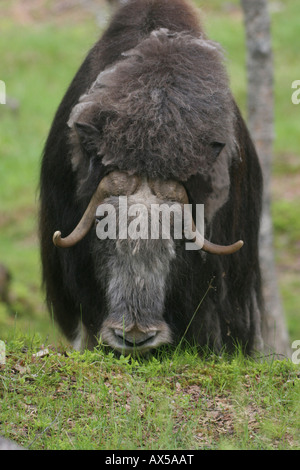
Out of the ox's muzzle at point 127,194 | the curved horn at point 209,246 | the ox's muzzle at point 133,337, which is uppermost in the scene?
the ox's muzzle at point 127,194

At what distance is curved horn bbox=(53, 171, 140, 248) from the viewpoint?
3.73 m

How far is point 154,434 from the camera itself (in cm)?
291

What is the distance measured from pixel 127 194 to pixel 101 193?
0.14 m

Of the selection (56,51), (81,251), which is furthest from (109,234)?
(56,51)

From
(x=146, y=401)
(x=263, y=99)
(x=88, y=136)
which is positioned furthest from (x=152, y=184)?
(x=263, y=99)

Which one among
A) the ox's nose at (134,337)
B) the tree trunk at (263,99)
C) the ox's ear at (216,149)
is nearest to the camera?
the ox's nose at (134,337)

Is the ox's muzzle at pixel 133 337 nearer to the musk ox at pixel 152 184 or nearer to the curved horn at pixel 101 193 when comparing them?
the musk ox at pixel 152 184

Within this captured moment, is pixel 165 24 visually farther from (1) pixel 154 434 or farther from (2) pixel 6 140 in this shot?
(2) pixel 6 140

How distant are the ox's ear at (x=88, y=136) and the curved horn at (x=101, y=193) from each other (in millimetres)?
159

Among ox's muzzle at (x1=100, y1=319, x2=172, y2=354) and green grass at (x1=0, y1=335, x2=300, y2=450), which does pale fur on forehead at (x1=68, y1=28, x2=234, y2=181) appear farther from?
green grass at (x1=0, y1=335, x2=300, y2=450)

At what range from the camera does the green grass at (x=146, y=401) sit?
9.37ft

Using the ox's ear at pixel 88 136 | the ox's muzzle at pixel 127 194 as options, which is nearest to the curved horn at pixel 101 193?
the ox's muzzle at pixel 127 194

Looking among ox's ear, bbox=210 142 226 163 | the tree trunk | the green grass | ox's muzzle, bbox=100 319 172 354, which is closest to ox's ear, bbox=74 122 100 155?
ox's ear, bbox=210 142 226 163

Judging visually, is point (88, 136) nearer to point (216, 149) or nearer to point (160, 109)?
point (160, 109)
